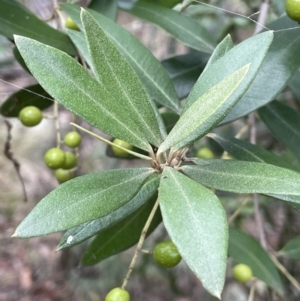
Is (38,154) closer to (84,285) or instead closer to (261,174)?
(84,285)

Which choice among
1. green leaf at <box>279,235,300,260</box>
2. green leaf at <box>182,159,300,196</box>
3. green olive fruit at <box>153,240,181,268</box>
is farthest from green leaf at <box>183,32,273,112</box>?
green leaf at <box>279,235,300,260</box>

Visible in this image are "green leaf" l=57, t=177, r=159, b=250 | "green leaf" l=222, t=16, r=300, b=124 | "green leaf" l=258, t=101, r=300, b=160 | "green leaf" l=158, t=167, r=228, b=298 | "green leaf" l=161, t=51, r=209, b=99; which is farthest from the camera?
"green leaf" l=161, t=51, r=209, b=99

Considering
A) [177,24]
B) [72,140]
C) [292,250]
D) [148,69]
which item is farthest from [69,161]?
[292,250]

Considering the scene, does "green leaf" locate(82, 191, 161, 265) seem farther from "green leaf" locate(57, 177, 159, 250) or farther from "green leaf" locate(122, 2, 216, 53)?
"green leaf" locate(122, 2, 216, 53)

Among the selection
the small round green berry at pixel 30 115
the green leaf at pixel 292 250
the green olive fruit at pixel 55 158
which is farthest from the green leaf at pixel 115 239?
the green leaf at pixel 292 250

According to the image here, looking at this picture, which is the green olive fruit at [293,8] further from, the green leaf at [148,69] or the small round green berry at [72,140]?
the small round green berry at [72,140]

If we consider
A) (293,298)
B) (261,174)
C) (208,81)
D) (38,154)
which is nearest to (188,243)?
(261,174)
